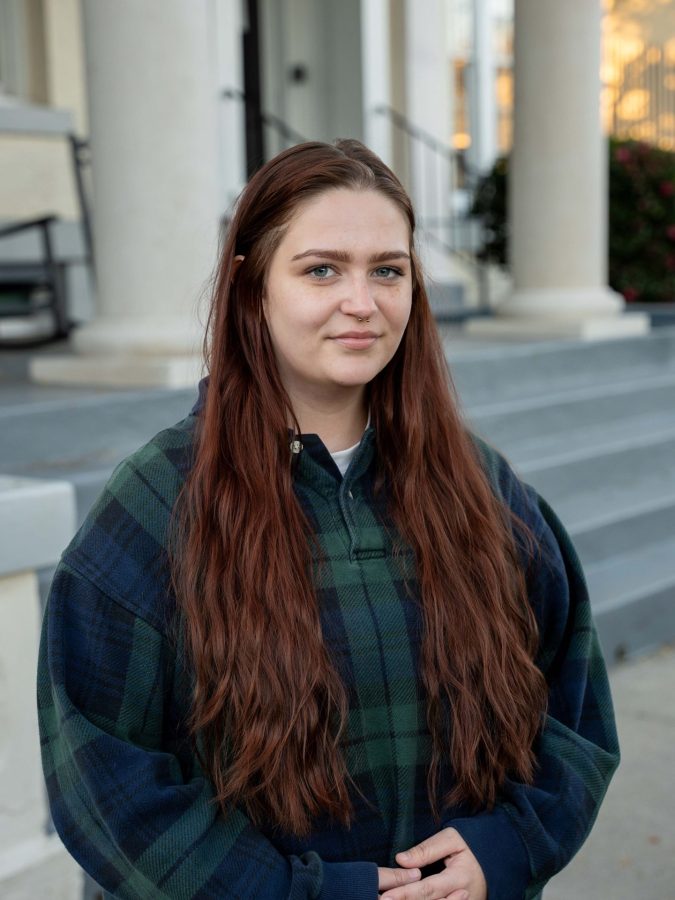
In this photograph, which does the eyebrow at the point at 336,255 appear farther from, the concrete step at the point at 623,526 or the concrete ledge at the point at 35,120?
the concrete ledge at the point at 35,120

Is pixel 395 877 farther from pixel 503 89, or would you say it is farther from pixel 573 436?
pixel 503 89

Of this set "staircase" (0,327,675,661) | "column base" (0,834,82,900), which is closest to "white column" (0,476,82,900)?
"column base" (0,834,82,900)

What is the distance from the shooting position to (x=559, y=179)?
7.08 metres

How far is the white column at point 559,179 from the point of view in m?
6.95

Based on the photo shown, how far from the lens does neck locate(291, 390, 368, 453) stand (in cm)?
173

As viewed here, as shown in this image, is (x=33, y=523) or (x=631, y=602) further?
(x=631, y=602)

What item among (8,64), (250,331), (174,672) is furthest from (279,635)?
(8,64)

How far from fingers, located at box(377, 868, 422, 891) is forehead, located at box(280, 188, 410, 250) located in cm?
84

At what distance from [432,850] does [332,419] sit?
61 centimetres

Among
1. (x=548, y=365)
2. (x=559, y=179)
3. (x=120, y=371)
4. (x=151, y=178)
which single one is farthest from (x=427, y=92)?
(x=120, y=371)

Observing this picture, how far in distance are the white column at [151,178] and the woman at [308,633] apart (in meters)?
3.16

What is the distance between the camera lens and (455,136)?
38.7 feet

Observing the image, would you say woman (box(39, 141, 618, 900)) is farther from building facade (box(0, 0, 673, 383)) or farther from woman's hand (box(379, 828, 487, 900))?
building facade (box(0, 0, 673, 383))

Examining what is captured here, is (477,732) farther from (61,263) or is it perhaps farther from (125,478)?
(61,263)
